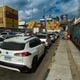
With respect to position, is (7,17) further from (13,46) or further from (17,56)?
(17,56)

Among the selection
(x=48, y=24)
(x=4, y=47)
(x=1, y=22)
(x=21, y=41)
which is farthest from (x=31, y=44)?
(x=48, y=24)

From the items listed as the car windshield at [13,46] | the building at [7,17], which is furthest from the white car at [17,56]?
the building at [7,17]

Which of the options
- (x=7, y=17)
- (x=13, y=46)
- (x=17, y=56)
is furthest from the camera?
(x=7, y=17)

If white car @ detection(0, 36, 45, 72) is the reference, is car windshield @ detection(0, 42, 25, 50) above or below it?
above

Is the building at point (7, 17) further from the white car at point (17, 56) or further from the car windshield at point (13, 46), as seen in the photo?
the white car at point (17, 56)

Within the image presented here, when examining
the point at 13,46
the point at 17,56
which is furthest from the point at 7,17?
the point at 17,56

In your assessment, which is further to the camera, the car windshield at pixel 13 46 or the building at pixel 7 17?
the building at pixel 7 17

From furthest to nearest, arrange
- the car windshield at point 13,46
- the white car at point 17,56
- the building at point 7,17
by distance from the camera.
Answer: the building at point 7,17
the car windshield at point 13,46
the white car at point 17,56

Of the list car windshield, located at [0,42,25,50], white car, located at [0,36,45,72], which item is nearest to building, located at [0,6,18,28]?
car windshield, located at [0,42,25,50]

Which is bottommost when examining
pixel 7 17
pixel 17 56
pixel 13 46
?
pixel 17 56

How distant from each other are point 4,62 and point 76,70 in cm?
370

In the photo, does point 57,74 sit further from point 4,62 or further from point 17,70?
point 4,62

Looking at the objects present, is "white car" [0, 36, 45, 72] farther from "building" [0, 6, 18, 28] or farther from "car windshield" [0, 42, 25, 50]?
"building" [0, 6, 18, 28]

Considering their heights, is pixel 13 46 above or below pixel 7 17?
below
